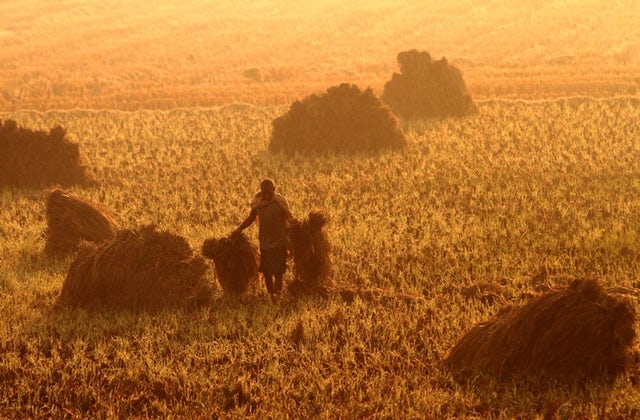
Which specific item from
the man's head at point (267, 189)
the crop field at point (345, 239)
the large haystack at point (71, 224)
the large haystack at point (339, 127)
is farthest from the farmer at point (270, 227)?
the large haystack at point (339, 127)

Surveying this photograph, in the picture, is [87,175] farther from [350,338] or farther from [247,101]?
[247,101]

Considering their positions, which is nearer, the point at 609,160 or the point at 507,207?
the point at 507,207

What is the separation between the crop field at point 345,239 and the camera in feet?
→ 25.3

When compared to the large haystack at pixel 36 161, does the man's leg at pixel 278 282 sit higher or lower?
lower

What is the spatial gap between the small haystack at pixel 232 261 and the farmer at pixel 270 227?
14 cm

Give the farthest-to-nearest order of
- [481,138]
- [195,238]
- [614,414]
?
1. [481,138]
2. [195,238]
3. [614,414]

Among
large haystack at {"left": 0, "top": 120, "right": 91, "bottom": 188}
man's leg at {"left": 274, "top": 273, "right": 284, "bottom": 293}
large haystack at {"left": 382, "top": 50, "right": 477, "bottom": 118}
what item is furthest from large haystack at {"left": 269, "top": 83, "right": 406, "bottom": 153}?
man's leg at {"left": 274, "top": 273, "right": 284, "bottom": 293}

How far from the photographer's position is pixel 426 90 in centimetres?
2566

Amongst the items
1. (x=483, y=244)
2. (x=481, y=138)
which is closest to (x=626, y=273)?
(x=483, y=244)

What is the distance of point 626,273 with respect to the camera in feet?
35.4

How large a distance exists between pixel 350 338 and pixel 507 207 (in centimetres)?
647

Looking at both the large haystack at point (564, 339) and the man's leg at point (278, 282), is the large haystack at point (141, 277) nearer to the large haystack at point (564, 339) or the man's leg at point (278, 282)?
the man's leg at point (278, 282)

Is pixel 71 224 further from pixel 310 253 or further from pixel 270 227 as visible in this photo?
pixel 310 253

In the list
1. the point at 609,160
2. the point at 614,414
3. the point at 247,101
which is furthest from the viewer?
the point at 247,101
